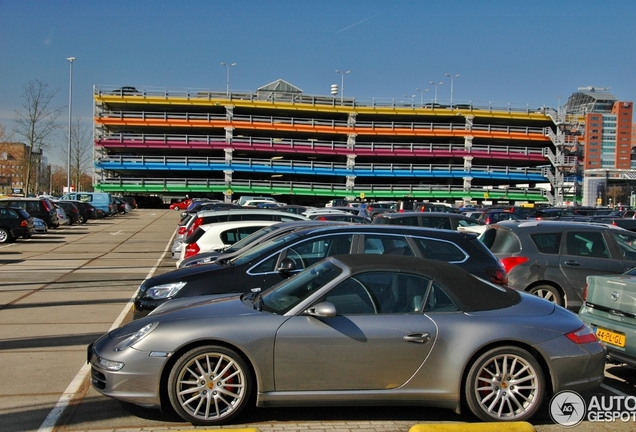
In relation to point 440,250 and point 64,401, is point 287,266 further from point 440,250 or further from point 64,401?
point 64,401

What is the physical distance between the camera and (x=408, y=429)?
5.18 metres

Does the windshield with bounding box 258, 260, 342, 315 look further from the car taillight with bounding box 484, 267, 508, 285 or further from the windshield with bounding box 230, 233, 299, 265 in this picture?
the car taillight with bounding box 484, 267, 508, 285

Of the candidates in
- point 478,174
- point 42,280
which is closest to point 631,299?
point 42,280

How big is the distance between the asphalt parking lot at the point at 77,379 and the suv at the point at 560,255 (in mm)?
2707

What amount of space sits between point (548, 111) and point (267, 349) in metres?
79.8

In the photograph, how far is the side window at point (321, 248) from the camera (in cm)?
805

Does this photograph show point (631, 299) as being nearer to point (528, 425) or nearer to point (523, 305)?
point (523, 305)

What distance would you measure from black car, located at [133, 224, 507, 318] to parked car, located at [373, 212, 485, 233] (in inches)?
239

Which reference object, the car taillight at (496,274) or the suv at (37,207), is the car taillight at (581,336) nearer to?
the car taillight at (496,274)

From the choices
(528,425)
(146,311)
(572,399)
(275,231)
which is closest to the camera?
(528,425)

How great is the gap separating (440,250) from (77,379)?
15.1 feet

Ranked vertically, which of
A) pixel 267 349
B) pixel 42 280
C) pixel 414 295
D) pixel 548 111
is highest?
pixel 548 111

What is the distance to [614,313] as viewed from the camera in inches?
265

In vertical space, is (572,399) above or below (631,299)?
below
